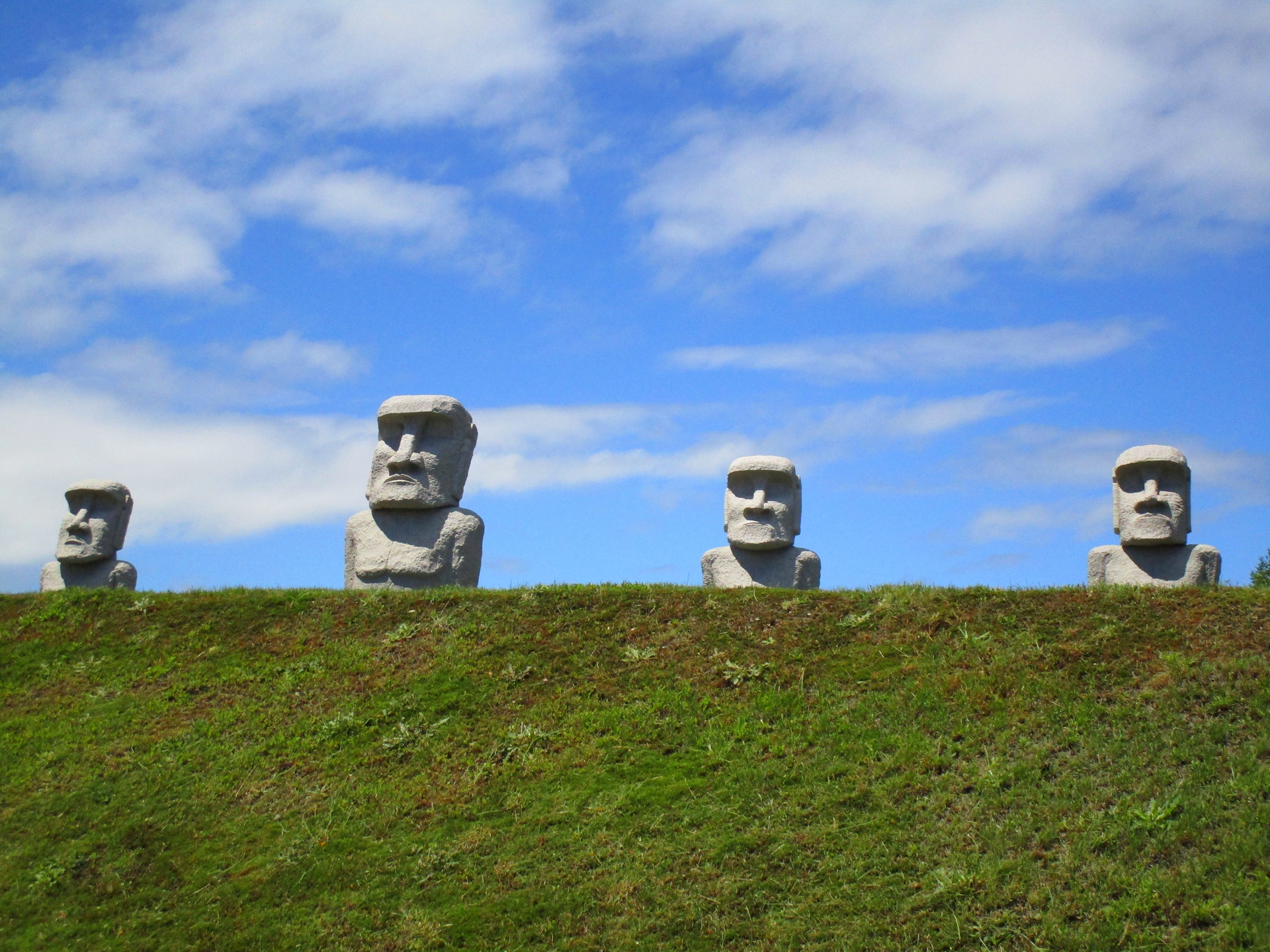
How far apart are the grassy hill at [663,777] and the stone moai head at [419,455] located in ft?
8.56

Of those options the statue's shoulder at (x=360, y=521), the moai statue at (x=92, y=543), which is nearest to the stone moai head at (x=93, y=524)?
the moai statue at (x=92, y=543)

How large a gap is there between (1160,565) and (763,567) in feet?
17.2

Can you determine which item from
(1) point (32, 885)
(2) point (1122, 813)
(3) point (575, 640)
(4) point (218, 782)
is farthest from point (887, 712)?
(1) point (32, 885)

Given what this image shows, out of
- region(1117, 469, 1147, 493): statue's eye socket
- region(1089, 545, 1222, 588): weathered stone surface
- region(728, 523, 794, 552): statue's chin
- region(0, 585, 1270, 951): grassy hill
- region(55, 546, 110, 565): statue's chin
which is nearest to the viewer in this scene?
region(0, 585, 1270, 951): grassy hill

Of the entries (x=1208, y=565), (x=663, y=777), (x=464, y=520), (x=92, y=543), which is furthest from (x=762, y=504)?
(x=92, y=543)

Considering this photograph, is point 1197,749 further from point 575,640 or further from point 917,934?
point 575,640

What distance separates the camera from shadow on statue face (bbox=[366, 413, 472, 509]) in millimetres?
16250

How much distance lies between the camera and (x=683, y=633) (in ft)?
42.6

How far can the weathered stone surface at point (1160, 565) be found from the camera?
56.0 feet

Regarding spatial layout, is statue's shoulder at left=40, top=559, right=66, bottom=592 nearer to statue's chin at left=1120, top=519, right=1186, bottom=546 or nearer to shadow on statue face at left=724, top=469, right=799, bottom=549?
shadow on statue face at left=724, top=469, right=799, bottom=549

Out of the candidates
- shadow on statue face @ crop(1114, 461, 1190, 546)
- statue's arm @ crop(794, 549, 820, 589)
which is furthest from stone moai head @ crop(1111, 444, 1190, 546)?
statue's arm @ crop(794, 549, 820, 589)

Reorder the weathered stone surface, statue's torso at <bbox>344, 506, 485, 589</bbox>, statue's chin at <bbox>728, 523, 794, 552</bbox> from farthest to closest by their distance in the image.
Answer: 1. statue's chin at <bbox>728, 523, 794, 552</bbox>
2. the weathered stone surface
3. statue's torso at <bbox>344, 506, 485, 589</bbox>

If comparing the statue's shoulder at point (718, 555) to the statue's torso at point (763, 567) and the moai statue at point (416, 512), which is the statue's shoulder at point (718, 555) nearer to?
the statue's torso at point (763, 567)

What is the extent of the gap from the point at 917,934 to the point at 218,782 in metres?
6.11
